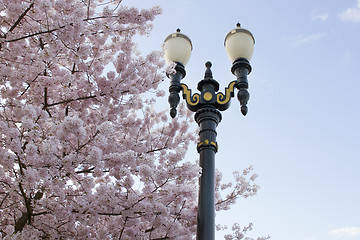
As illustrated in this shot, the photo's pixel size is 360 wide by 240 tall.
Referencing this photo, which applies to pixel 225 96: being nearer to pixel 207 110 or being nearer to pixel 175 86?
pixel 207 110

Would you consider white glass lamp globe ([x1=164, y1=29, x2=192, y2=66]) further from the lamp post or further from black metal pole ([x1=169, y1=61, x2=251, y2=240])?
black metal pole ([x1=169, y1=61, x2=251, y2=240])

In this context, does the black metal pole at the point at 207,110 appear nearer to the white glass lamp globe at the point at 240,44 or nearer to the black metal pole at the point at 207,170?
the black metal pole at the point at 207,170

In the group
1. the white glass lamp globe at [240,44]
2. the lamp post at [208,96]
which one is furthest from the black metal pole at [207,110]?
the white glass lamp globe at [240,44]

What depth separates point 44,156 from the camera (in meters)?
3.62

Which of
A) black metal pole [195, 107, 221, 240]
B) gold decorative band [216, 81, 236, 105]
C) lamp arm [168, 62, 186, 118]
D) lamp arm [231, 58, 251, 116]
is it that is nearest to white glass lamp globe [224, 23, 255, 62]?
lamp arm [231, 58, 251, 116]

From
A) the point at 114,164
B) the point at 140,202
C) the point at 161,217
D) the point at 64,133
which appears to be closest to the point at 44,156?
the point at 64,133

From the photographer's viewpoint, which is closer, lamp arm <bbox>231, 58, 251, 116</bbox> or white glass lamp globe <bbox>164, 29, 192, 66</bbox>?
lamp arm <bbox>231, 58, 251, 116</bbox>

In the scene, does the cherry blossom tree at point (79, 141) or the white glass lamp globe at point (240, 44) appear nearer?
the cherry blossom tree at point (79, 141)

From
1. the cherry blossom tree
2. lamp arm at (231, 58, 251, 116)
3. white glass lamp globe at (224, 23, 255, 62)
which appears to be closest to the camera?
the cherry blossom tree

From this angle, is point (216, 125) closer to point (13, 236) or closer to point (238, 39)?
point (238, 39)

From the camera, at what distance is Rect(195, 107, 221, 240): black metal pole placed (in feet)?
12.8

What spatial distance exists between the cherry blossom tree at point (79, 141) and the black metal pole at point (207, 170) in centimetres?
21

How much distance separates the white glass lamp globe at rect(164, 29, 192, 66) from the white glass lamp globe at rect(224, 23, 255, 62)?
0.66 m

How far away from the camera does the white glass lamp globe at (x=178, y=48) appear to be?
5.41 meters
